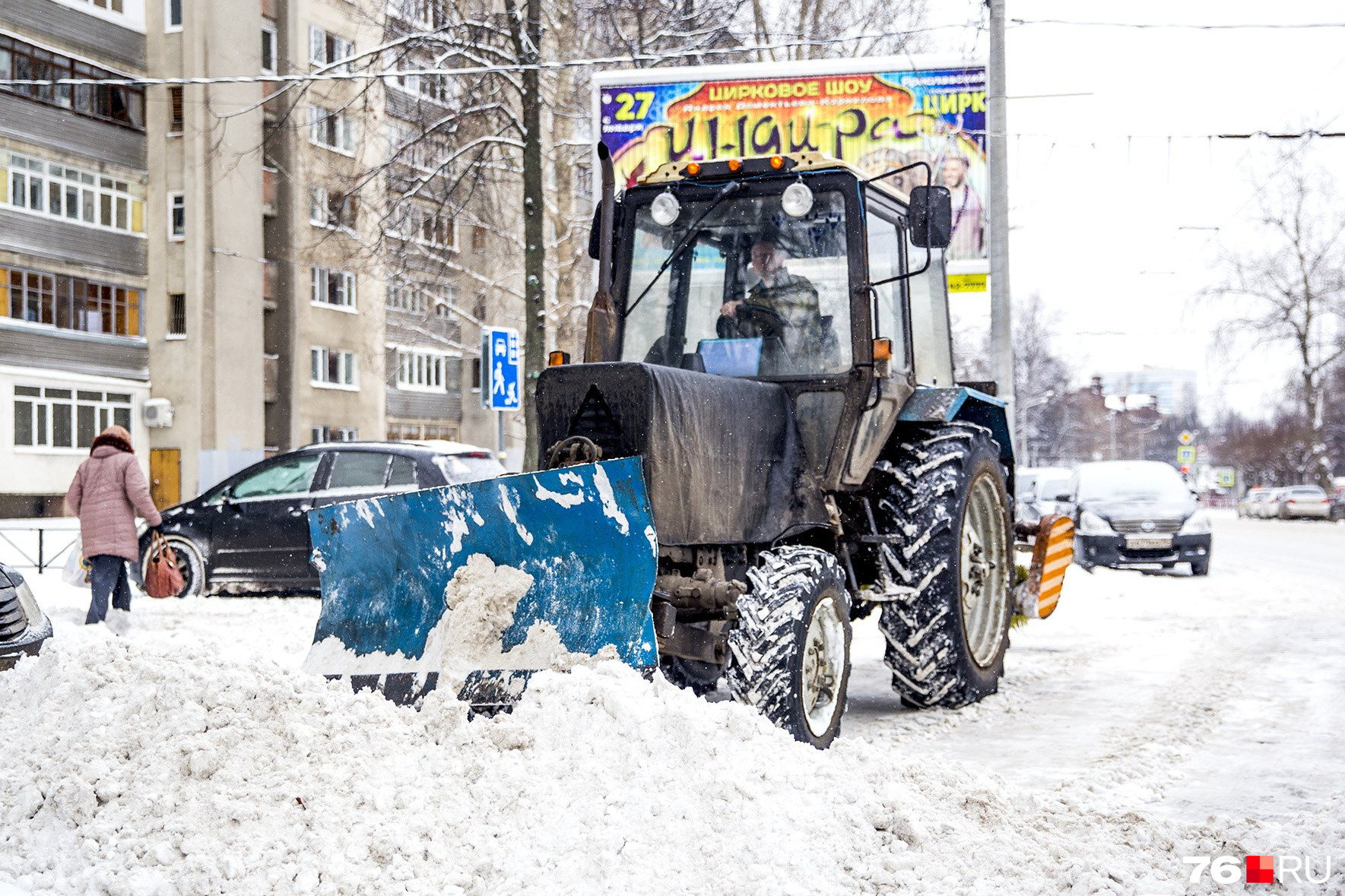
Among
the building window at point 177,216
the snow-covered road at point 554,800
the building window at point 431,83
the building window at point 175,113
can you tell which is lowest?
the snow-covered road at point 554,800

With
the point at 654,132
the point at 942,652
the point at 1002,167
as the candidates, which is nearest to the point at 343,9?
the point at 654,132

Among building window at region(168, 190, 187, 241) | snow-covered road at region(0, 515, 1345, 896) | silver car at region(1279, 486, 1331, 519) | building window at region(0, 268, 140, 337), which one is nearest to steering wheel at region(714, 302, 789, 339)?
snow-covered road at region(0, 515, 1345, 896)

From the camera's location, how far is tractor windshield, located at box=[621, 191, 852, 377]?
7020mm

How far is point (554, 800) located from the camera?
436 cm

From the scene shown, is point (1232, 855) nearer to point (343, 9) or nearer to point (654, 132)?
point (654, 132)

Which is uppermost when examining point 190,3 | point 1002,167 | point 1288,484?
point 190,3

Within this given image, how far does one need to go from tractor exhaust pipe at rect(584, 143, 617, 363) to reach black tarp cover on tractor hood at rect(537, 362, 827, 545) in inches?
37.4

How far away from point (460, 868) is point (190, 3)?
32.1 metres

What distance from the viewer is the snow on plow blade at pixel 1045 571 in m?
9.62

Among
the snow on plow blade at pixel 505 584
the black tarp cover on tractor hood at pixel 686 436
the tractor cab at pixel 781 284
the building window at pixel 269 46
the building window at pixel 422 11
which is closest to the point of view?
the snow on plow blade at pixel 505 584

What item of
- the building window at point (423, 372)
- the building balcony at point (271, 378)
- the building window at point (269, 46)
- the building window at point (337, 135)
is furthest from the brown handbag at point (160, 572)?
the building window at point (423, 372)

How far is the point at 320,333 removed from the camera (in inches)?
1506

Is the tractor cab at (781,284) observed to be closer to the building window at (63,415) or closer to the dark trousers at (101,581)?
the dark trousers at (101,581)

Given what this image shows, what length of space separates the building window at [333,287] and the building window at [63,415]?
678cm
